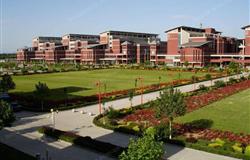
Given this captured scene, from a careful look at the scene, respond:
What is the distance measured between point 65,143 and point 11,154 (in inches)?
143

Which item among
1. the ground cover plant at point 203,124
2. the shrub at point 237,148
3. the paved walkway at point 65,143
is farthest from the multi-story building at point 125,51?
the shrub at point 237,148

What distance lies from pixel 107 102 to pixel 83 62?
89716 millimetres

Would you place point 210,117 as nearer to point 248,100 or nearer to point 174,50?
point 248,100

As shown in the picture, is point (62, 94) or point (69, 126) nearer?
point (69, 126)

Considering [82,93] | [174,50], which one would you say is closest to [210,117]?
[82,93]

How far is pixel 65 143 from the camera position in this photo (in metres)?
20.7

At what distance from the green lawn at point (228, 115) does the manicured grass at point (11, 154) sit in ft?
44.7

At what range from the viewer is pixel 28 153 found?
18859 millimetres

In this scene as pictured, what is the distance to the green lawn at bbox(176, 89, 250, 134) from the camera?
2409 centimetres

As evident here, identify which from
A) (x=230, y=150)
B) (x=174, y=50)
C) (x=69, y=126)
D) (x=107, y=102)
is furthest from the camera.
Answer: (x=174, y=50)

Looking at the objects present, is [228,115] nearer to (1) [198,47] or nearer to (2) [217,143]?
(2) [217,143]

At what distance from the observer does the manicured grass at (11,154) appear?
17.8m

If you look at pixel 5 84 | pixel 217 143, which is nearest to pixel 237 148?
pixel 217 143

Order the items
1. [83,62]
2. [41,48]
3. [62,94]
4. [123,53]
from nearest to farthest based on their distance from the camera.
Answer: [62,94] < [123,53] < [83,62] < [41,48]
